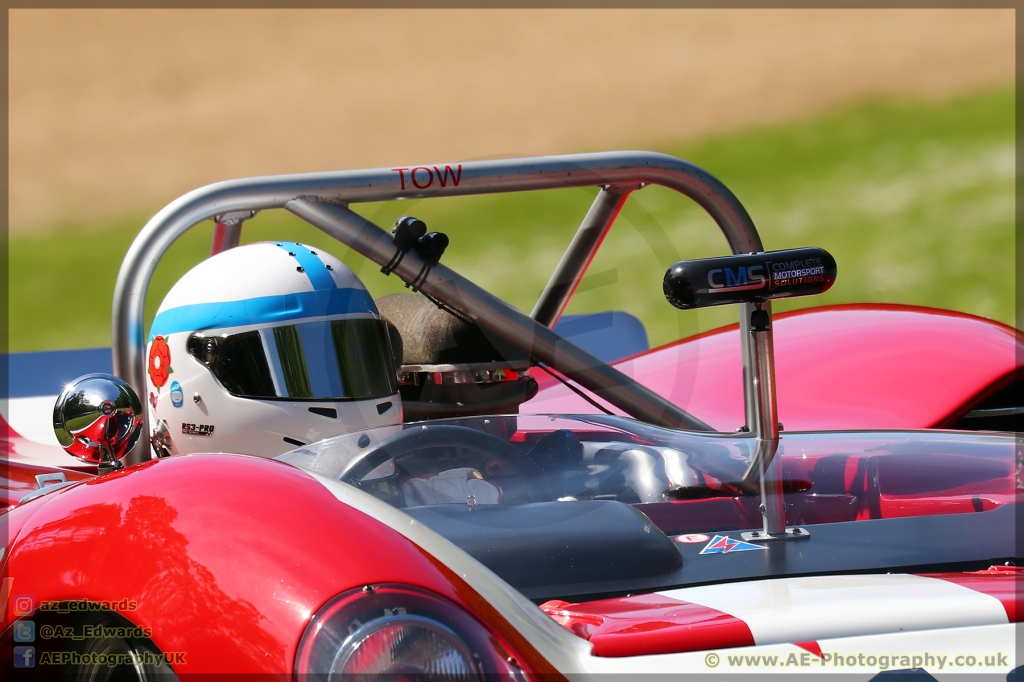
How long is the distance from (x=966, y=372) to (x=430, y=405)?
5.63 ft

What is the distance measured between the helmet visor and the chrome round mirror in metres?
0.43

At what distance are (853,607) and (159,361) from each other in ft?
5.39

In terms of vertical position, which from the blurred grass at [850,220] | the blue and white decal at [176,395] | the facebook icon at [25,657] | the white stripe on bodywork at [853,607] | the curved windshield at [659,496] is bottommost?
the facebook icon at [25,657]

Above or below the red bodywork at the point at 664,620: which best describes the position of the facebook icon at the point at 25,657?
below

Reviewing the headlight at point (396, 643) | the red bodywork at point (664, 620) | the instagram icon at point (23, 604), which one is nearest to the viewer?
the headlight at point (396, 643)

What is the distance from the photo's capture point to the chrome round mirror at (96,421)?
1.62 meters

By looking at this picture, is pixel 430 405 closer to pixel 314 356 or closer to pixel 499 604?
pixel 314 356

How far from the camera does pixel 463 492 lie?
1521 mm

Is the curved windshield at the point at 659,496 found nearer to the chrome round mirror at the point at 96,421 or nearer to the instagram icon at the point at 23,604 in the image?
the chrome round mirror at the point at 96,421

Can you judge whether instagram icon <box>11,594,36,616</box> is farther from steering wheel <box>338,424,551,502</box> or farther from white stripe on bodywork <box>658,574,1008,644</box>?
white stripe on bodywork <box>658,574,1008,644</box>

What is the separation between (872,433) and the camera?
199 cm

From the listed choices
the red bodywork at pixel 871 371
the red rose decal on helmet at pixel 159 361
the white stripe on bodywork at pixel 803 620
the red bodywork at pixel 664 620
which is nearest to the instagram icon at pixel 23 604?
the white stripe on bodywork at pixel 803 620

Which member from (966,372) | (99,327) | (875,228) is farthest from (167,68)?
(966,372)

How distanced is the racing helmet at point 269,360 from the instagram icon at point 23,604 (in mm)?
805
